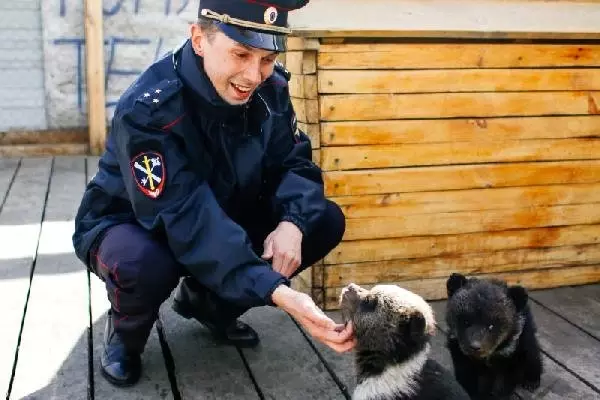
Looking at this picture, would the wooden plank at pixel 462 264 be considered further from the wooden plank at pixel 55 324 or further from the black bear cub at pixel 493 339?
the wooden plank at pixel 55 324

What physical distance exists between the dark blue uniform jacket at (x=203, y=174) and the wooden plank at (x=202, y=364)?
21.2 inches

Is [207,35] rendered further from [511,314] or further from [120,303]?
[511,314]

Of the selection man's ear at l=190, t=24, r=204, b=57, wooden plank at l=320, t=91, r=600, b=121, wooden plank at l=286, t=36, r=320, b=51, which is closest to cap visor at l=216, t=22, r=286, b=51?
man's ear at l=190, t=24, r=204, b=57

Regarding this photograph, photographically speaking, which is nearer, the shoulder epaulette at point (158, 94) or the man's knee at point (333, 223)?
the shoulder epaulette at point (158, 94)

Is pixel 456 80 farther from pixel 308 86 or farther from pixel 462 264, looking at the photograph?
pixel 462 264

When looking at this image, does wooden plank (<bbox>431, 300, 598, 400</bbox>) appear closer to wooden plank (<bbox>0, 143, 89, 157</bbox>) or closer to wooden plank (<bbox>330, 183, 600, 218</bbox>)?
wooden plank (<bbox>330, 183, 600, 218</bbox>)

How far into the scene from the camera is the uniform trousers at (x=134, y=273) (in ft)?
8.95

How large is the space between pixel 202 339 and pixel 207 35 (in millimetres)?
1439

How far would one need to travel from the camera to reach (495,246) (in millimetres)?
3939

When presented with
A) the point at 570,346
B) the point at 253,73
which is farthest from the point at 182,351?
the point at 570,346

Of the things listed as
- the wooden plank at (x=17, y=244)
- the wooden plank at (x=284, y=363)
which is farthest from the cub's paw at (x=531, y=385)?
the wooden plank at (x=17, y=244)

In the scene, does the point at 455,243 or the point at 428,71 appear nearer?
the point at 428,71

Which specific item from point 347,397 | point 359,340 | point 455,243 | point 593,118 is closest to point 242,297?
point 359,340

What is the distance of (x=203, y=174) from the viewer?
113 inches
